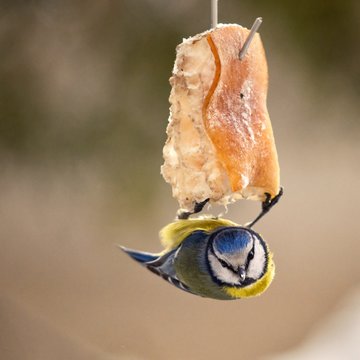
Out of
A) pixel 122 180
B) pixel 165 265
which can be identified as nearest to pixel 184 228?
pixel 165 265

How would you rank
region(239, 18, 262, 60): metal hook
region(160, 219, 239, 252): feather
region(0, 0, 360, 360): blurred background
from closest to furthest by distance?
region(239, 18, 262, 60): metal hook < region(160, 219, 239, 252): feather < region(0, 0, 360, 360): blurred background

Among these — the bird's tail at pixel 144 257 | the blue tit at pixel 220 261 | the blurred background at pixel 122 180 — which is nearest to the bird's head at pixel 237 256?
the blue tit at pixel 220 261

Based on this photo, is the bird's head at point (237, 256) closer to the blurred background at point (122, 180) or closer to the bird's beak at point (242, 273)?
the bird's beak at point (242, 273)

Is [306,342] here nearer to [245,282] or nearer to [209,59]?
[245,282]

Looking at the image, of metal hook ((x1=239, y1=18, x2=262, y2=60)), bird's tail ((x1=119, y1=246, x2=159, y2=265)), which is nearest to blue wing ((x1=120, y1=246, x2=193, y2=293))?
bird's tail ((x1=119, y1=246, x2=159, y2=265))

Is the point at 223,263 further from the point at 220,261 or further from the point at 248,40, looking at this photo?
the point at 248,40

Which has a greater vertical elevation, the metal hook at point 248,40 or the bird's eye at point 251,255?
the metal hook at point 248,40

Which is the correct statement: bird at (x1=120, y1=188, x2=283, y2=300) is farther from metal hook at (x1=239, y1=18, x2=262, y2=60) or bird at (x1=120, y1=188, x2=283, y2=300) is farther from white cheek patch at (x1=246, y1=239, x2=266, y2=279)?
metal hook at (x1=239, y1=18, x2=262, y2=60)
